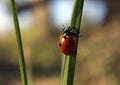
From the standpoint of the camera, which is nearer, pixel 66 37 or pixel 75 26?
pixel 75 26

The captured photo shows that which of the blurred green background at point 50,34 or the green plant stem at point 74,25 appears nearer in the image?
the green plant stem at point 74,25

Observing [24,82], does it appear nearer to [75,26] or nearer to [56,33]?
[75,26]

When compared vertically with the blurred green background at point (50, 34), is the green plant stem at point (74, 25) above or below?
above

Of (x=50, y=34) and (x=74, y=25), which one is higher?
(x=74, y=25)

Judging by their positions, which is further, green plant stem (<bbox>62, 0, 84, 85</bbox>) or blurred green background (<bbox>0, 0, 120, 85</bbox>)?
blurred green background (<bbox>0, 0, 120, 85</bbox>)

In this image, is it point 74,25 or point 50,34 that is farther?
point 50,34

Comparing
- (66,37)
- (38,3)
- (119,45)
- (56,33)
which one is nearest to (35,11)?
(38,3)

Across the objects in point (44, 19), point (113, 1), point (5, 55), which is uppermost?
point (113, 1)

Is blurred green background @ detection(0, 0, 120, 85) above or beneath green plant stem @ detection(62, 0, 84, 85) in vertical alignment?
beneath

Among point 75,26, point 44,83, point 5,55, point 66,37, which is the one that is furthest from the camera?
point 5,55

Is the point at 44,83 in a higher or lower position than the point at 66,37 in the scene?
lower

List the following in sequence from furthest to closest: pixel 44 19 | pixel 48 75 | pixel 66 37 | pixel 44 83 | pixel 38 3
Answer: pixel 44 19 < pixel 38 3 < pixel 48 75 < pixel 44 83 < pixel 66 37
